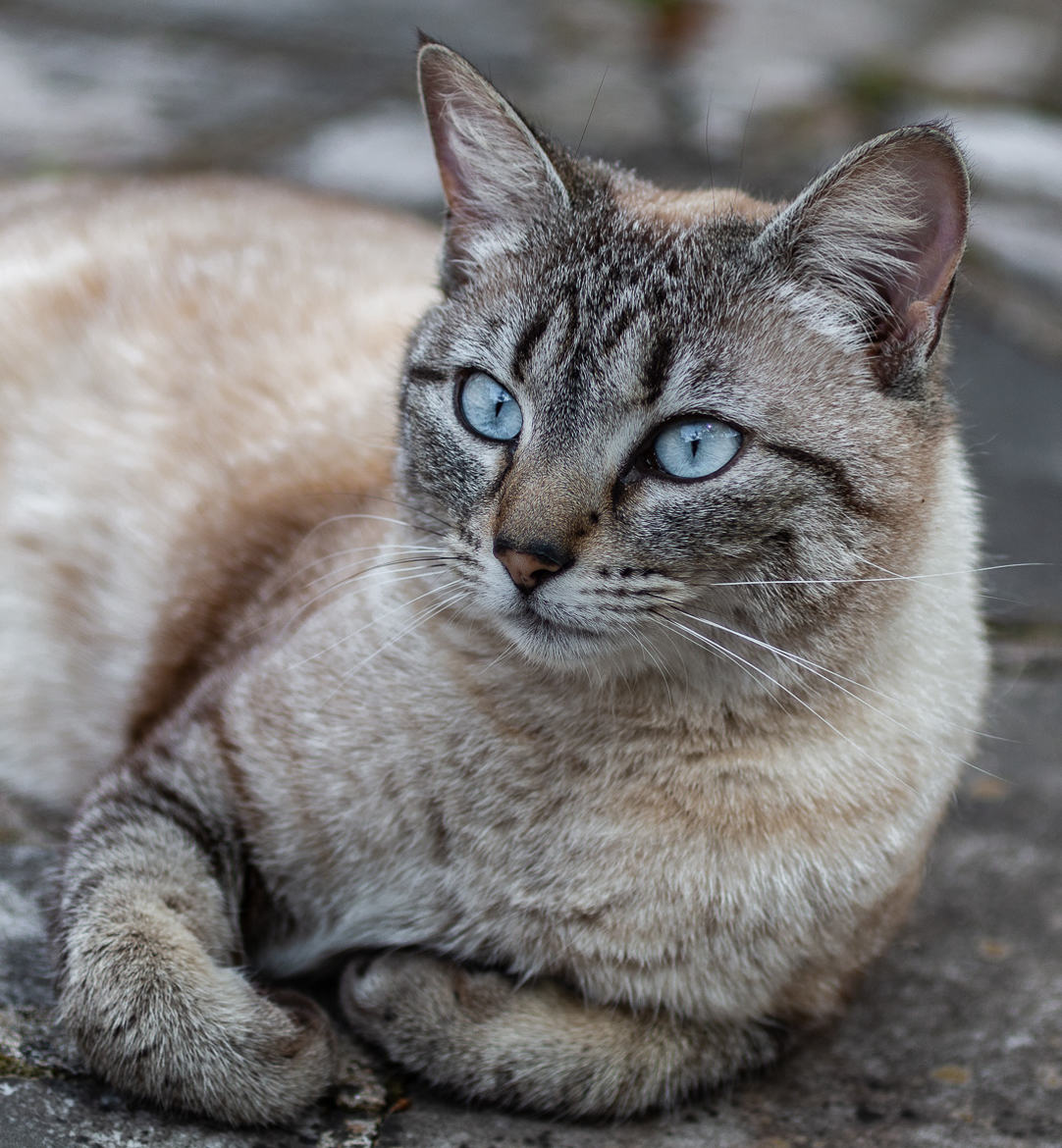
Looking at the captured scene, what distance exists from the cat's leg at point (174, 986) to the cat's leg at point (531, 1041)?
15cm

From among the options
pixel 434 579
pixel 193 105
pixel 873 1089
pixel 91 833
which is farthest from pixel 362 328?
pixel 193 105

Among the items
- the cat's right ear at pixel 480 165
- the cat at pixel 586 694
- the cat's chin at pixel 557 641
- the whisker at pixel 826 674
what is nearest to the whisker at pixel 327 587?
the cat at pixel 586 694

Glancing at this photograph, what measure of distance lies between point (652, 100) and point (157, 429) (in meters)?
5.29

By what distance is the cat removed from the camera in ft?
7.99

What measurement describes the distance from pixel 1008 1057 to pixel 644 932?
0.88 metres

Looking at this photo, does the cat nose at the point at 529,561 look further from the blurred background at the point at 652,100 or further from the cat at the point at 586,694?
the blurred background at the point at 652,100

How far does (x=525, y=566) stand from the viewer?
2375 millimetres

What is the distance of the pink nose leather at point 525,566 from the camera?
236cm

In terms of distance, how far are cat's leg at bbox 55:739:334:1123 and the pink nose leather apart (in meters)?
0.86

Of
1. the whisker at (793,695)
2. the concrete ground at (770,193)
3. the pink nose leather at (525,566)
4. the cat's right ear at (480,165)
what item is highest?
the cat's right ear at (480,165)

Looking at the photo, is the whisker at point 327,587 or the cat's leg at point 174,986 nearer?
the cat's leg at point 174,986

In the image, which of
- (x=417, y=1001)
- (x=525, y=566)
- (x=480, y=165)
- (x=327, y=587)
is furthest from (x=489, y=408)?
(x=417, y=1001)

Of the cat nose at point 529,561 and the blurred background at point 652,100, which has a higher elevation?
the cat nose at point 529,561

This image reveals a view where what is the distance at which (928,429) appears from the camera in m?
2.63
